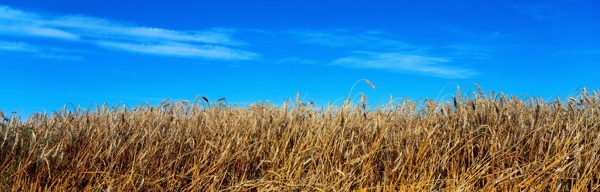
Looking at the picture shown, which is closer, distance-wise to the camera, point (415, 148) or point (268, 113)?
point (415, 148)

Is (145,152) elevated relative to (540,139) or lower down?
elevated

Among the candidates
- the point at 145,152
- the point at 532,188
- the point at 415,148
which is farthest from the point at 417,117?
the point at 145,152

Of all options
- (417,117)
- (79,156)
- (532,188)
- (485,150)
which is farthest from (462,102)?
(79,156)

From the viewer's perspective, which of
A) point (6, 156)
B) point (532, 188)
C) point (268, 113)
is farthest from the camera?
point (268, 113)

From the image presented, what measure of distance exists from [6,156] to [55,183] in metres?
0.48

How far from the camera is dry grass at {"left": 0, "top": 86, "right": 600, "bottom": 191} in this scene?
4.17 metres

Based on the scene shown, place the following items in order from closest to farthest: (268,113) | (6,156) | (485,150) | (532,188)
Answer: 1. (532,188)
2. (6,156)
3. (485,150)
4. (268,113)

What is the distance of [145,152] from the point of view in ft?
14.8

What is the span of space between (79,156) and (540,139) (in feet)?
14.3

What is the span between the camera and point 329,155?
454 centimetres

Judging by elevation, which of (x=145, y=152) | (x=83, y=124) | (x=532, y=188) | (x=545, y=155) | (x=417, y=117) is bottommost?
(x=532, y=188)

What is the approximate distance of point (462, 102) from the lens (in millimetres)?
5391

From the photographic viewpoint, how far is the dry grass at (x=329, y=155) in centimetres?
417

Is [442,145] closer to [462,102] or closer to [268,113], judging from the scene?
[462,102]
